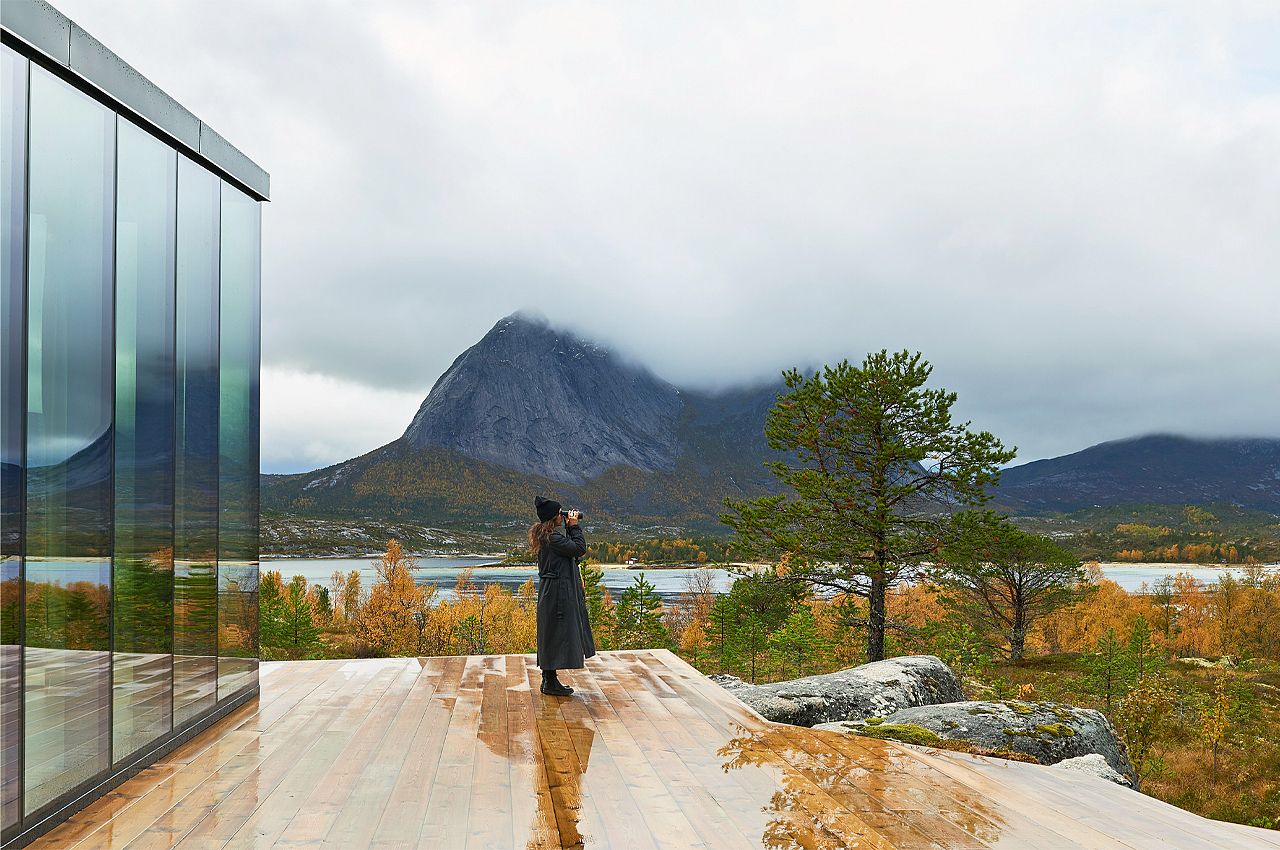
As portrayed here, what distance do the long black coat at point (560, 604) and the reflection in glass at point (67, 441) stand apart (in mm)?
2866

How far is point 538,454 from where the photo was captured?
141375mm

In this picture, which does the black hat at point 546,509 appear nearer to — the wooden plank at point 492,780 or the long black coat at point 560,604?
the long black coat at point 560,604

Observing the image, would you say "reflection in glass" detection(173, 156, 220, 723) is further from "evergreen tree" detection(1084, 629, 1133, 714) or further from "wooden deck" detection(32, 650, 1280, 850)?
"evergreen tree" detection(1084, 629, 1133, 714)

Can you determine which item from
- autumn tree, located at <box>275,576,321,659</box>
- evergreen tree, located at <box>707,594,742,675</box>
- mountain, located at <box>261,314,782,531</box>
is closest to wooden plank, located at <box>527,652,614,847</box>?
evergreen tree, located at <box>707,594,742,675</box>

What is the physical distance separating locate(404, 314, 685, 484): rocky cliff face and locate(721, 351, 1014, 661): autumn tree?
344ft

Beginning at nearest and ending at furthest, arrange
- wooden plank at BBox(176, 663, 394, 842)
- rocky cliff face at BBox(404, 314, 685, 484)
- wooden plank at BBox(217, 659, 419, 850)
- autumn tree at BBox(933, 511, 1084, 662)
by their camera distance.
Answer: wooden plank at BBox(217, 659, 419, 850)
wooden plank at BBox(176, 663, 394, 842)
autumn tree at BBox(933, 511, 1084, 662)
rocky cliff face at BBox(404, 314, 685, 484)

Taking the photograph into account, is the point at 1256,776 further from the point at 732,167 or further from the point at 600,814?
the point at 732,167

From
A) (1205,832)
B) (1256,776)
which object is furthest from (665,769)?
(1256,776)

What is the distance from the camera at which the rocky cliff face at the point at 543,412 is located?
444 feet

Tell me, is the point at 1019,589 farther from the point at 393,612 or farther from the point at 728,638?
the point at 393,612

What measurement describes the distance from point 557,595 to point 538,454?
451 feet

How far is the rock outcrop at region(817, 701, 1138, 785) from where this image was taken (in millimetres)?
4957

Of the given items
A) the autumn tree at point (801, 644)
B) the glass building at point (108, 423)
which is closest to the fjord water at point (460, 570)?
the autumn tree at point (801, 644)

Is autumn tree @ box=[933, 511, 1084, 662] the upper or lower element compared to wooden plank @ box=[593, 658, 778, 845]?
lower
